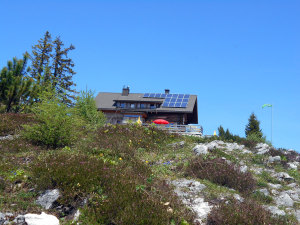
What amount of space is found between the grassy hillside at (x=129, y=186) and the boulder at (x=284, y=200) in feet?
0.51

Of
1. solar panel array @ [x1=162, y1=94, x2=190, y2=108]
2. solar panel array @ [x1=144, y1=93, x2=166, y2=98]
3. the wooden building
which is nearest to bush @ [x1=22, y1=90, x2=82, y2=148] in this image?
the wooden building

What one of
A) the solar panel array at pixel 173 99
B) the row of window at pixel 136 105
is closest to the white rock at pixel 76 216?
the solar panel array at pixel 173 99

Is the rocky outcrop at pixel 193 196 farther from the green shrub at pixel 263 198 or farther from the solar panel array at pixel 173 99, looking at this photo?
the solar panel array at pixel 173 99

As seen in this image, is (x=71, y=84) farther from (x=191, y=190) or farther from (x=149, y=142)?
(x=191, y=190)

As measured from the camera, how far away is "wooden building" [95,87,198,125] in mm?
37000

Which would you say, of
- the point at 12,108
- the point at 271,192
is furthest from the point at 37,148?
the point at 12,108

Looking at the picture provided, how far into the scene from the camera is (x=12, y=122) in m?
18.9

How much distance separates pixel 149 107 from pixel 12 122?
69.5 feet

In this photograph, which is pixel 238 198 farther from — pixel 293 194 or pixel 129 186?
pixel 129 186

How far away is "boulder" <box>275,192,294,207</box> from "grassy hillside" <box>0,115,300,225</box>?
0.16 metres

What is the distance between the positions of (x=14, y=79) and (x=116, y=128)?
15595 millimetres

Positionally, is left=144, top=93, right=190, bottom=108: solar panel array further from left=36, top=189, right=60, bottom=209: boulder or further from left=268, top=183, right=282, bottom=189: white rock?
left=36, top=189, right=60, bottom=209: boulder

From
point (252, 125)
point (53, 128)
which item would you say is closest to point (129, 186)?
point (53, 128)

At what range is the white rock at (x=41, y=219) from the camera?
7.01 meters
